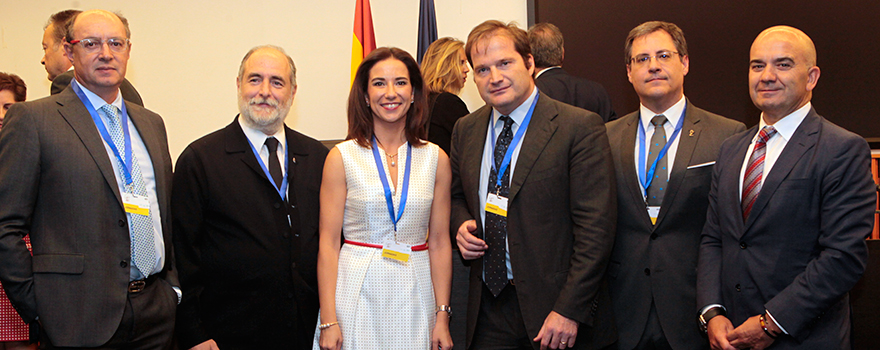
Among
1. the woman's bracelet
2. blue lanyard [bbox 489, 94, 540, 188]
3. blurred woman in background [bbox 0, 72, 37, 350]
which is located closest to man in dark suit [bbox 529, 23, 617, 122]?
blue lanyard [bbox 489, 94, 540, 188]

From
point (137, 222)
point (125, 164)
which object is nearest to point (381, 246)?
point (137, 222)

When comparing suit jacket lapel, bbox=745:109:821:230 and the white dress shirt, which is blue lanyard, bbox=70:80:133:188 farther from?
suit jacket lapel, bbox=745:109:821:230

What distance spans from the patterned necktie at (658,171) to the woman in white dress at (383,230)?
87 cm

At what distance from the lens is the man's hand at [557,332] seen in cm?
227

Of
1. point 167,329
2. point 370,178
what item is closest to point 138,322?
point 167,329

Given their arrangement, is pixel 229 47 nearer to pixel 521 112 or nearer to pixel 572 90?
pixel 572 90

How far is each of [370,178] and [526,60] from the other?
0.80 m

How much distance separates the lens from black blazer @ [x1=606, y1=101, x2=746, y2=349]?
251 cm

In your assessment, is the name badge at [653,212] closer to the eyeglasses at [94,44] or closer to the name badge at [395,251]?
the name badge at [395,251]

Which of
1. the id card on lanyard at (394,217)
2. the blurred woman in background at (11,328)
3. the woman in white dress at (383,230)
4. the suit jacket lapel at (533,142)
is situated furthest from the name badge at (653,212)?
the blurred woman in background at (11,328)

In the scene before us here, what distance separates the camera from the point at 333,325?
244 centimetres

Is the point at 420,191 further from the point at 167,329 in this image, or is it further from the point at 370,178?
the point at 167,329

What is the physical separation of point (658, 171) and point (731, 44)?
2670mm

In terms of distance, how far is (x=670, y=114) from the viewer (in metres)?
2.74
